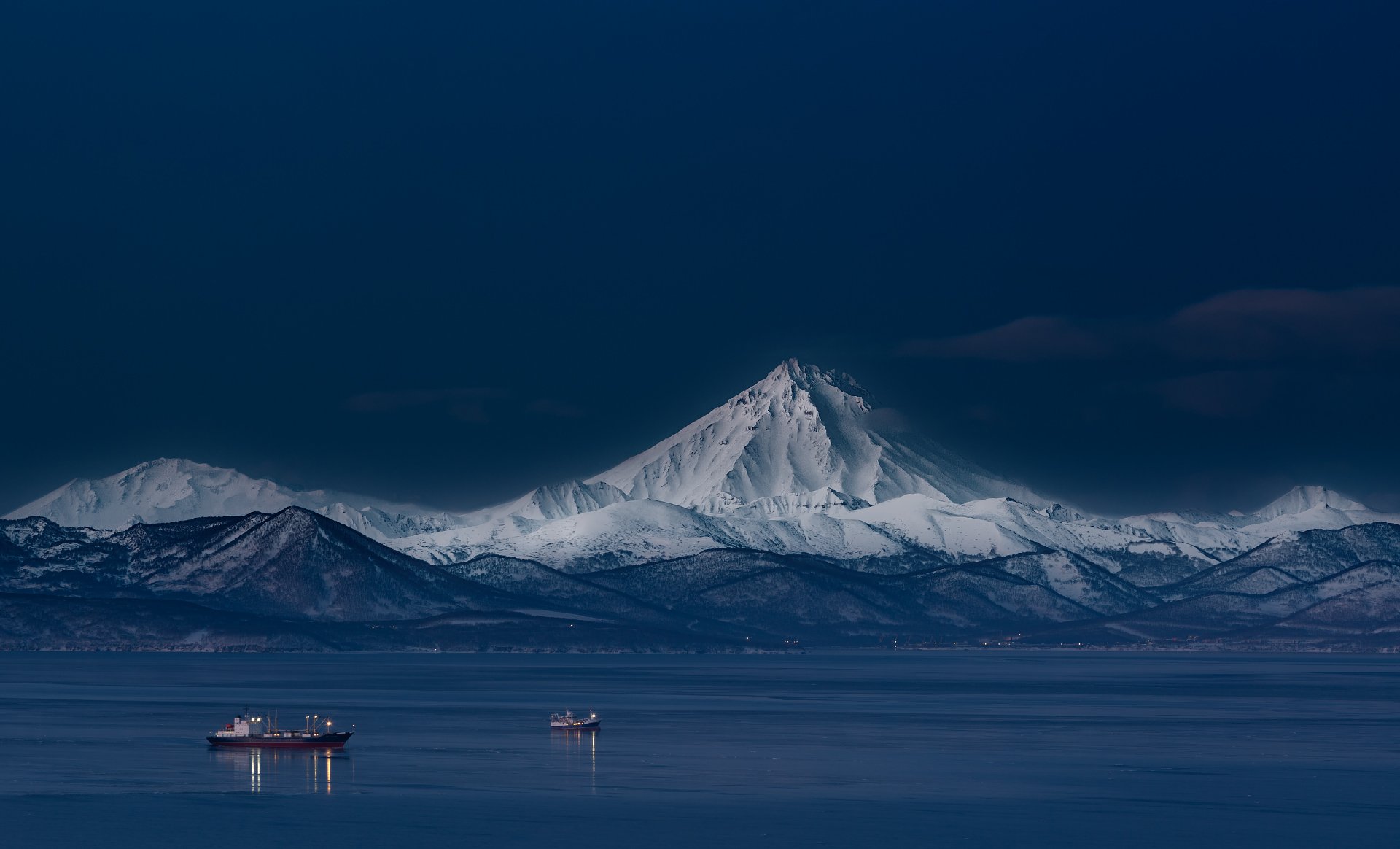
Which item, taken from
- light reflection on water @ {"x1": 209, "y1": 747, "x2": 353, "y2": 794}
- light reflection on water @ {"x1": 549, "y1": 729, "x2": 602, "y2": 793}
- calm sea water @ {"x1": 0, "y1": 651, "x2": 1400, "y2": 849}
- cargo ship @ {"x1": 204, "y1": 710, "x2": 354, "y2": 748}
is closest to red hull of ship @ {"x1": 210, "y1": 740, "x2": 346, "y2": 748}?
cargo ship @ {"x1": 204, "y1": 710, "x2": 354, "y2": 748}

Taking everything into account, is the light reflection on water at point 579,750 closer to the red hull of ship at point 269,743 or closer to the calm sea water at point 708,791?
the calm sea water at point 708,791

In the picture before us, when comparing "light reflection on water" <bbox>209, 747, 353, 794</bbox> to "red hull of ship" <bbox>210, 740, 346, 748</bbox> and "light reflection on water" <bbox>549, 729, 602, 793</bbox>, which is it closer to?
"red hull of ship" <bbox>210, 740, 346, 748</bbox>

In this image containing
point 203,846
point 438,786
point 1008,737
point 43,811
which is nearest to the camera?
point 203,846

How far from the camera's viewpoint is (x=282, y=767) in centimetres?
16175

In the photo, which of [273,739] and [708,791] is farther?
[273,739]

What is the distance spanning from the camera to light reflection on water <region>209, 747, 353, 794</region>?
14600cm

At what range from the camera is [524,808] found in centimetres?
13000

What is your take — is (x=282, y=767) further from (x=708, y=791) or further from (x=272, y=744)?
(x=708, y=791)

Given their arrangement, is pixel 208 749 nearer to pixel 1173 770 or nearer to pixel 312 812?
pixel 312 812

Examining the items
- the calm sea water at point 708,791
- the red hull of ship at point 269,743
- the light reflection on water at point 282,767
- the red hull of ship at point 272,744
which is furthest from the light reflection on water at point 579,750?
the red hull of ship at point 272,744

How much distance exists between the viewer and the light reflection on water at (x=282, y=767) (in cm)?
14600

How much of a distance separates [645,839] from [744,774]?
33627 mm

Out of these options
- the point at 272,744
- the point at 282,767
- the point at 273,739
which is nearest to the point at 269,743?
the point at 272,744

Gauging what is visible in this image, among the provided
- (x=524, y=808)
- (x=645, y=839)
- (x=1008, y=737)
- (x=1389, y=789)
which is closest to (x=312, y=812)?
(x=524, y=808)
